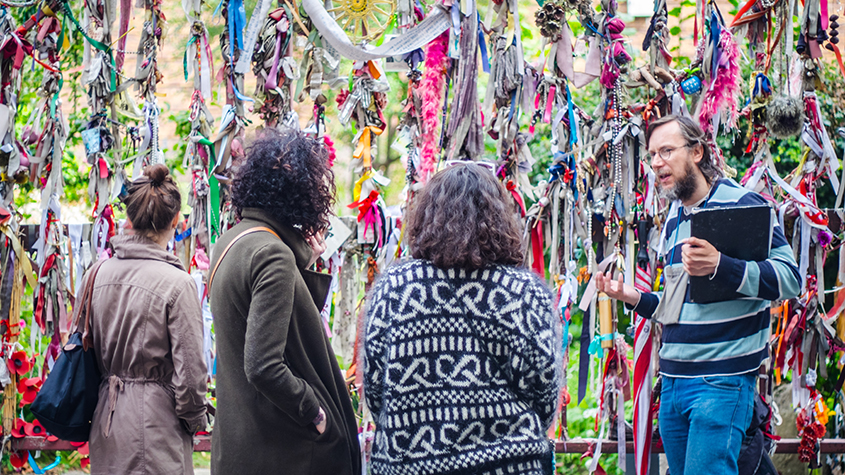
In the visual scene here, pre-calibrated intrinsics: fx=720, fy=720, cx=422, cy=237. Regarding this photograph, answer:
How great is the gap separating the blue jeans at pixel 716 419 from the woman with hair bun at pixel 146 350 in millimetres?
1431

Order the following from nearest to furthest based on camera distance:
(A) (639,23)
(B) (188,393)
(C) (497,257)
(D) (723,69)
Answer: (C) (497,257), (B) (188,393), (D) (723,69), (A) (639,23)

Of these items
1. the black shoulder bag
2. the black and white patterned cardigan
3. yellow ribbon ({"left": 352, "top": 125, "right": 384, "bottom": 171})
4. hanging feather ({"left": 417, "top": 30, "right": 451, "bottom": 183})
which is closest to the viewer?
the black and white patterned cardigan

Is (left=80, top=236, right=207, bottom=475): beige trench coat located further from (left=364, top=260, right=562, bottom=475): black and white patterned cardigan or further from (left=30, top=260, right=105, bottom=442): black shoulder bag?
(left=364, top=260, right=562, bottom=475): black and white patterned cardigan

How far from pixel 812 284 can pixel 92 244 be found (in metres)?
2.78

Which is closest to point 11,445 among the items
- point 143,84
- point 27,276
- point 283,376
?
point 27,276

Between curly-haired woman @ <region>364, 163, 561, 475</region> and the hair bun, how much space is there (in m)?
1.00

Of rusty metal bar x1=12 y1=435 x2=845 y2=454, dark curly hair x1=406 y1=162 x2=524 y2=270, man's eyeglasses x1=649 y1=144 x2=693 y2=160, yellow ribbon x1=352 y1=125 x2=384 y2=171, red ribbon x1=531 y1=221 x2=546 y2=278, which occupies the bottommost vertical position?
rusty metal bar x1=12 y1=435 x2=845 y2=454

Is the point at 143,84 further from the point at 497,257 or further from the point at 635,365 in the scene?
the point at 635,365

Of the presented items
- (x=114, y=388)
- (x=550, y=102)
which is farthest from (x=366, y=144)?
(x=114, y=388)

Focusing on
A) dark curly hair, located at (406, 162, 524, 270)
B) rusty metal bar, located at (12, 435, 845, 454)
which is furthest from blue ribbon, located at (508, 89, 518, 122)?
rusty metal bar, located at (12, 435, 845, 454)

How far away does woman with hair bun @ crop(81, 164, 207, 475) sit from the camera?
A: 6.83ft

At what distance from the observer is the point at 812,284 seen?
2768 mm

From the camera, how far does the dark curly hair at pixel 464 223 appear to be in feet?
4.90

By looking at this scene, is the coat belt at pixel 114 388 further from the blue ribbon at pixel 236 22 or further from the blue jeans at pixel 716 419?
the blue jeans at pixel 716 419
